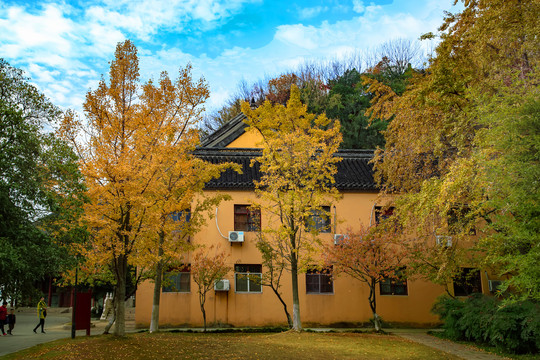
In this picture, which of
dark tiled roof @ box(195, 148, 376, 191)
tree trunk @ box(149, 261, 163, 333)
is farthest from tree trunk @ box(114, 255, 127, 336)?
dark tiled roof @ box(195, 148, 376, 191)

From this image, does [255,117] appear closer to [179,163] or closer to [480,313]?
[179,163]

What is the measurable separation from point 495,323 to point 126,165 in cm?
1085

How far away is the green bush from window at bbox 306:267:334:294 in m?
5.56

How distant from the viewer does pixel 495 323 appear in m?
12.0

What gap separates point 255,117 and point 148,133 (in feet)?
17.2

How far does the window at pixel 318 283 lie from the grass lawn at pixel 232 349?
234 inches

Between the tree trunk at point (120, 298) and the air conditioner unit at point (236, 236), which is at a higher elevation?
the air conditioner unit at point (236, 236)

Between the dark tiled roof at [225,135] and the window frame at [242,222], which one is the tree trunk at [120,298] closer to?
the window frame at [242,222]

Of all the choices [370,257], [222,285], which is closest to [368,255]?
[370,257]

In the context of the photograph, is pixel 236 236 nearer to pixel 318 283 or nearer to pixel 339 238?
pixel 318 283

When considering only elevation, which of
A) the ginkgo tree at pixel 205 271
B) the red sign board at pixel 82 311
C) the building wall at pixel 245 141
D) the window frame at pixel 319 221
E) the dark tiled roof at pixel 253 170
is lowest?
the red sign board at pixel 82 311

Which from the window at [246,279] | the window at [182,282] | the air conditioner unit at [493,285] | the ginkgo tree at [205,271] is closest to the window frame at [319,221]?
the window at [246,279]

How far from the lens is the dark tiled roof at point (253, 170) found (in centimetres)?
1986

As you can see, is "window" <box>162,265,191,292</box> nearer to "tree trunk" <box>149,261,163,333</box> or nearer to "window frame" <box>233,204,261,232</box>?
"window frame" <box>233,204,261,232</box>
